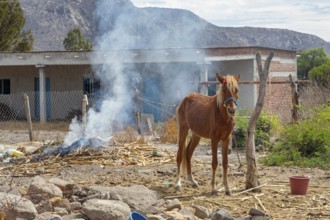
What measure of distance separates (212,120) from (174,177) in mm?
1989

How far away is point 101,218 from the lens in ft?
26.7

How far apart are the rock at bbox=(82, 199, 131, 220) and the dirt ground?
165 cm

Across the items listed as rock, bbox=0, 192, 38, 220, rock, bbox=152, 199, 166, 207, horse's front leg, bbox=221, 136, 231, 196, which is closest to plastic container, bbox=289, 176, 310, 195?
horse's front leg, bbox=221, 136, 231, 196

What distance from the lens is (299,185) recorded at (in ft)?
33.4

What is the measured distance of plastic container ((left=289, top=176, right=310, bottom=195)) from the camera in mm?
10141

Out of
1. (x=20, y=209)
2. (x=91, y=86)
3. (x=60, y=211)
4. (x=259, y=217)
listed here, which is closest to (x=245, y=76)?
(x=91, y=86)

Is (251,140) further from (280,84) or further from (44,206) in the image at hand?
(280,84)

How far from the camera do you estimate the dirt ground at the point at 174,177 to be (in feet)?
31.1

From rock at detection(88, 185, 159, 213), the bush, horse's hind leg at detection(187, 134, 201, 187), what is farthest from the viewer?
the bush

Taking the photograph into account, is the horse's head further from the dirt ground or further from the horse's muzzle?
the dirt ground

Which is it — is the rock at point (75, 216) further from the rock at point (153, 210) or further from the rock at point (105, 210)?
the rock at point (153, 210)

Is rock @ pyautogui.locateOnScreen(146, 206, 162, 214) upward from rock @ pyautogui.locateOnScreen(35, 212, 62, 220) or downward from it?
downward

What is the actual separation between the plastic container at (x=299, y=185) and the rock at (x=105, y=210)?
319cm

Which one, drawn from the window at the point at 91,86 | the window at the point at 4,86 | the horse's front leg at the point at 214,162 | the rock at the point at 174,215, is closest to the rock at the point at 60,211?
the rock at the point at 174,215
